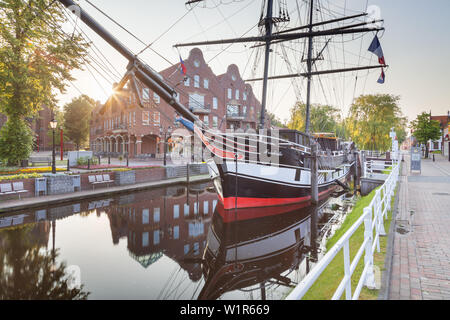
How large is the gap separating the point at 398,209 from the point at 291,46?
17.3 m

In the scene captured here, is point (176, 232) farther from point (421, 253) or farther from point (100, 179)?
point (100, 179)

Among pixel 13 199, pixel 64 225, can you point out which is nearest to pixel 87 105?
pixel 13 199

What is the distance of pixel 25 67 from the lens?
16.6 m

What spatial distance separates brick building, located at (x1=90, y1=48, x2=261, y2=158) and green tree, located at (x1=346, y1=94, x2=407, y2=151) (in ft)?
54.7

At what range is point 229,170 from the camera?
11.2m

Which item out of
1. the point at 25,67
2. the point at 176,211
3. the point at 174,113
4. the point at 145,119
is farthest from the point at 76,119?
the point at 176,211

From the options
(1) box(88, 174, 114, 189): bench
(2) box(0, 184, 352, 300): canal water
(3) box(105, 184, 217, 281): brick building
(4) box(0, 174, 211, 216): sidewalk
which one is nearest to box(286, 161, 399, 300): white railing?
(2) box(0, 184, 352, 300): canal water

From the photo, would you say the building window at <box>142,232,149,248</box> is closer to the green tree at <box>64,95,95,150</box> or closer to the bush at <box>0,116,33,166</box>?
the bush at <box>0,116,33,166</box>

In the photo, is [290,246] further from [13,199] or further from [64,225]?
[13,199]

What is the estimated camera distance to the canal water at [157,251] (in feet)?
17.9

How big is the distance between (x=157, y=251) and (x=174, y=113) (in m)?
30.2

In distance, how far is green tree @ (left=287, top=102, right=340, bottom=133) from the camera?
30953 mm

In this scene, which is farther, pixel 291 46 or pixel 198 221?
pixel 291 46

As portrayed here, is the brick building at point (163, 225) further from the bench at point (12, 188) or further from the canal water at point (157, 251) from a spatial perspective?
the bench at point (12, 188)
